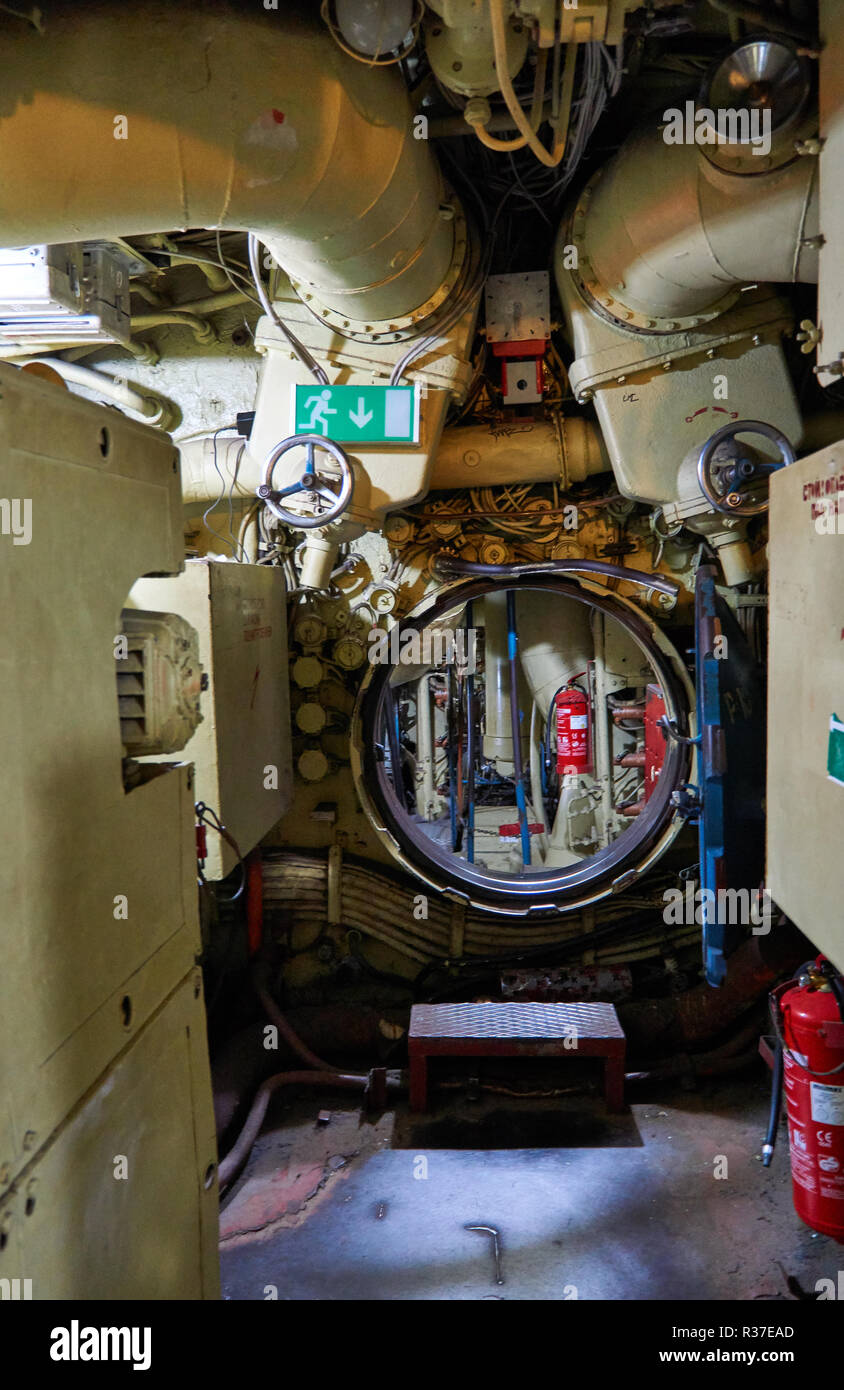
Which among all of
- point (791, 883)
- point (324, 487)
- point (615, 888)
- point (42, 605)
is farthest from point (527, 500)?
point (42, 605)

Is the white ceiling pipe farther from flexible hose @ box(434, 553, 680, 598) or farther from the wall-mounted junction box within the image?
flexible hose @ box(434, 553, 680, 598)

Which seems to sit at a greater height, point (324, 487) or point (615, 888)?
point (324, 487)

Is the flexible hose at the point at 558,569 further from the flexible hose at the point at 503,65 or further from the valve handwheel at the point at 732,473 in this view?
the flexible hose at the point at 503,65

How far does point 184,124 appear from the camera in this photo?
6.67 feet

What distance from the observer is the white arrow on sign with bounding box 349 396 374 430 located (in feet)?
11.3

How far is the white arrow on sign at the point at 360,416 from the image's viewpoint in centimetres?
346

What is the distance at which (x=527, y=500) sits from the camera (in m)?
4.00

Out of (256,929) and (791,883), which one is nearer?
(791,883)

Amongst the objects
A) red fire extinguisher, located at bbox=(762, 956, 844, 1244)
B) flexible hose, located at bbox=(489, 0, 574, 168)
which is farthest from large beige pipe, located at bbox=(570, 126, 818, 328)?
red fire extinguisher, located at bbox=(762, 956, 844, 1244)

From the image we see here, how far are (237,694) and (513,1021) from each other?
185 cm

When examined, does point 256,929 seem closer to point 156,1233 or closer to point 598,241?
point 156,1233

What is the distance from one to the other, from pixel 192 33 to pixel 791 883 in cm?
222

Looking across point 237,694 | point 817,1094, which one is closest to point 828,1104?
point 817,1094

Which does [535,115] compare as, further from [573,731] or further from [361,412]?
[573,731]
